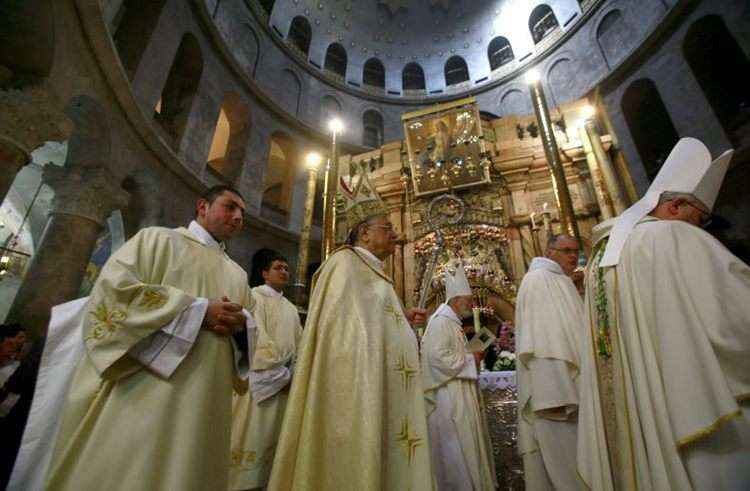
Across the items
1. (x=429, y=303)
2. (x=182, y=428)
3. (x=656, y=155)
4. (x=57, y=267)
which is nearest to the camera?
(x=182, y=428)

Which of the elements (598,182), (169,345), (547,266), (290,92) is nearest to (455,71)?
(290,92)

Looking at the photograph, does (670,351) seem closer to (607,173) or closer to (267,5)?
(607,173)

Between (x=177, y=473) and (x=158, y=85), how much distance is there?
8615mm

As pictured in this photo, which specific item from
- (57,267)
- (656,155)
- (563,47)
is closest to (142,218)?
(57,267)

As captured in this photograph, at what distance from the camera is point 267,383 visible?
2.34 meters

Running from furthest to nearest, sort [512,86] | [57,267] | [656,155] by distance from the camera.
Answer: [512,86] → [656,155] → [57,267]

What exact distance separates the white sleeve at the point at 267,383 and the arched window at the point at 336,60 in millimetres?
15559

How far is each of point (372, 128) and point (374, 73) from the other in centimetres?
292

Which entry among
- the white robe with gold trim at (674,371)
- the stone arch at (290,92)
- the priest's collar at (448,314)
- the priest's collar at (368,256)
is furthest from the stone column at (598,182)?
the stone arch at (290,92)

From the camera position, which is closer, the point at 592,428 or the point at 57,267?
the point at 592,428

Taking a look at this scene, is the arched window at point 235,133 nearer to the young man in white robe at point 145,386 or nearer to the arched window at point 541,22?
the young man in white robe at point 145,386

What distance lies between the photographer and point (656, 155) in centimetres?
1010

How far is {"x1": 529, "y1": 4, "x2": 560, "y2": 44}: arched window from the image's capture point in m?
13.7

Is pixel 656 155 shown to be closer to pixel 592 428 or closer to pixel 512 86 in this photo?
pixel 512 86
